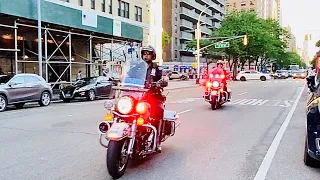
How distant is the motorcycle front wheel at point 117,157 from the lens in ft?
16.7

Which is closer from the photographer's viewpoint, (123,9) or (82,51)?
(82,51)

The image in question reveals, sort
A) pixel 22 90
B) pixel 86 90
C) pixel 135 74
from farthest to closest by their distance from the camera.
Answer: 1. pixel 86 90
2. pixel 22 90
3. pixel 135 74

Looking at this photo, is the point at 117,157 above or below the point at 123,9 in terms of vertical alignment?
below

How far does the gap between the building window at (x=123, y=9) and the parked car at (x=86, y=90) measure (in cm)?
1378

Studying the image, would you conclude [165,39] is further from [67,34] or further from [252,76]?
[67,34]

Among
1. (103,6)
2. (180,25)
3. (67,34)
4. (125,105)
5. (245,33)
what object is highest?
(180,25)

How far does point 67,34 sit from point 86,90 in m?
6.75

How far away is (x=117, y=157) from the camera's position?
5164 mm

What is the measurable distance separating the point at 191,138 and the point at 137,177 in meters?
3.23

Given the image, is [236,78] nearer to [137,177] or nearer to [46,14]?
[46,14]

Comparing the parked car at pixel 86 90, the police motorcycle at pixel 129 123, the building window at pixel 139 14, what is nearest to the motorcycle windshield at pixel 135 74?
the police motorcycle at pixel 129 123

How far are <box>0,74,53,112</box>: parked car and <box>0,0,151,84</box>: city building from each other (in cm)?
275

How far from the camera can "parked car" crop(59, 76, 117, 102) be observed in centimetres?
2014

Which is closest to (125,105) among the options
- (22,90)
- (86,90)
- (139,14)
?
(22,90)
